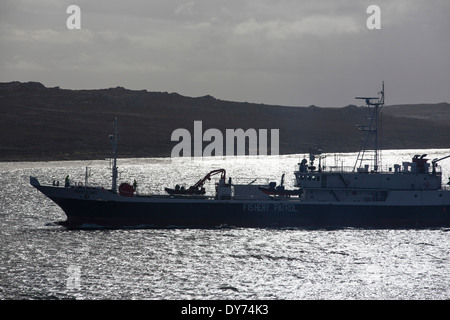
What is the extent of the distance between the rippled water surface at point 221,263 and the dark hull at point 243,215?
194 centimetres

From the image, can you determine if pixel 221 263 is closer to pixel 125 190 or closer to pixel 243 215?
pixel 243 215

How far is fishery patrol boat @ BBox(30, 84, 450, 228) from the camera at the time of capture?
2525 inches

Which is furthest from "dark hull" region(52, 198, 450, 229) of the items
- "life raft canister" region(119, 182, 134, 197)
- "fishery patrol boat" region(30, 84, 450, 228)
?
"life raft canister" region(119, 182, 134, 197)

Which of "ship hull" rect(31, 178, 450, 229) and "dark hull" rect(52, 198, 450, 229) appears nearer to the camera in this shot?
"ship hull" rect(31, 178, 450, 229)

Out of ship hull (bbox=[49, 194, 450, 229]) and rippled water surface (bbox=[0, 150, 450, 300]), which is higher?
ship hull (bbox=[49, 194, 450, 229])

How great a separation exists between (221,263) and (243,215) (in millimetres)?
17226

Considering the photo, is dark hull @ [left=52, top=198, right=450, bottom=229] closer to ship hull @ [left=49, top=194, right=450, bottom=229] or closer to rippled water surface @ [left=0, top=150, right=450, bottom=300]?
ship hull @ [left=49, top=194, right=450, bottom=229]

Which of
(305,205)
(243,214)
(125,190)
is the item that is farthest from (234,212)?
(125,190)

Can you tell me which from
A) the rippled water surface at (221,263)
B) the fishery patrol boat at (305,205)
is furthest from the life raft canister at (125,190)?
the rippled water surface at (221,263)

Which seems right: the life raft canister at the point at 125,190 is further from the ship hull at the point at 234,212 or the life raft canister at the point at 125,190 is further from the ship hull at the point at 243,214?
the ship hull at the point at 243,214

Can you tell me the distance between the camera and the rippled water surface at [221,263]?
134ft

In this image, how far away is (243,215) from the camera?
65625 mm

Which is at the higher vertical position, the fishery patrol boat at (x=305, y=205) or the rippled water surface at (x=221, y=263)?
the fishery patrol boat at (x=305, y=205)
